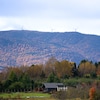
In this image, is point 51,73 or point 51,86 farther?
point 51,73

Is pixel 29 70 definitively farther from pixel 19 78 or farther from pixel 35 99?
pixel 35 99

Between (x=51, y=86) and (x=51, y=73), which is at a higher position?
(x=51, y=73)

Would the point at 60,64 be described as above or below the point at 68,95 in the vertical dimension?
above

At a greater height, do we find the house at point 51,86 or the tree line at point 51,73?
the tree line at point 51,73

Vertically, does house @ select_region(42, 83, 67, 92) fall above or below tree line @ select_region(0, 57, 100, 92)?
below

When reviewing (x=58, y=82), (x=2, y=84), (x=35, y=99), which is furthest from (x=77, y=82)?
(x=35, y=99)

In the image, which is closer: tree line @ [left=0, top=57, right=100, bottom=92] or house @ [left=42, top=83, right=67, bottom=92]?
house @ [left=42, top=83, right=67, bottom=92]

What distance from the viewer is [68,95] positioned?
45062mm

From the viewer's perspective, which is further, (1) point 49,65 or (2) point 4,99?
(1) point 49,65

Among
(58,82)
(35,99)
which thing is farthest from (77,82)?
(35,99)

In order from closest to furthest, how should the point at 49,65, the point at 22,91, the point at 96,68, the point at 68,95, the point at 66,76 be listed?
the point at 68,95 < the point at 22,91 < the point at 66,76 < the point at 96,68 < the point at 49,65

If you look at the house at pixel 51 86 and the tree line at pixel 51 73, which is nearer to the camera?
the house at pixel 51 86

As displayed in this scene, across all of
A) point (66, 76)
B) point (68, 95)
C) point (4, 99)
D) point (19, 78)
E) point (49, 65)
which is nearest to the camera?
point (4, 99)

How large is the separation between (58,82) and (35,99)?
18.0m
